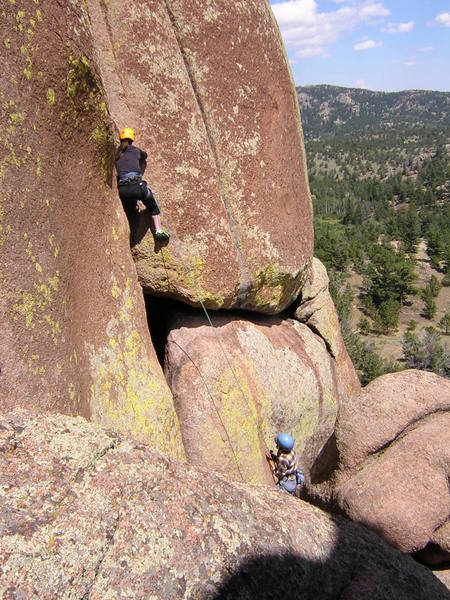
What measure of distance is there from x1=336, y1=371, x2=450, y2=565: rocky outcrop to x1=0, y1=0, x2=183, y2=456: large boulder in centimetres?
269

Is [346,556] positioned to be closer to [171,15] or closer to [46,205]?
[46,205]

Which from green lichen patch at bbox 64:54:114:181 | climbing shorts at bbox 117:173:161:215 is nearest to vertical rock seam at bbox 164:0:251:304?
climbing shorts at bbox 117:173:161:215

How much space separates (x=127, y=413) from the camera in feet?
14.9

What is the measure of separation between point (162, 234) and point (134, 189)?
2.05ft

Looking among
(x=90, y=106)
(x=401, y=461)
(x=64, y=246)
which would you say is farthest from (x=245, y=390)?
(x=90, y=106)

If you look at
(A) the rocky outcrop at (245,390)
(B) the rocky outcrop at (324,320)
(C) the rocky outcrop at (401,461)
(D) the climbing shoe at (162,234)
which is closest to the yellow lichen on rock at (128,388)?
(A) the rocky outcrop at (245,390)

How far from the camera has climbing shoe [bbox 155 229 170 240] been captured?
5258 mm

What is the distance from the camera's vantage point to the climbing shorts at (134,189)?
485cm

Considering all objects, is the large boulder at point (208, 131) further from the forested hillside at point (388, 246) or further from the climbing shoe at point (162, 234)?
the forested hillside at point (388, 246)

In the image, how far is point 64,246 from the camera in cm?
379

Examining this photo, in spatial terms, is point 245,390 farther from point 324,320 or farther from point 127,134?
point 127,134

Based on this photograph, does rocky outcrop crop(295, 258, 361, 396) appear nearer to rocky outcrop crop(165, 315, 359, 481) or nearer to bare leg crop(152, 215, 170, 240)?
rocky outcrop crop(165, 315, 359, 481)

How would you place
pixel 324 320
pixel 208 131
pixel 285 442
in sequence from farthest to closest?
pixel 324 320 → pixel 285 442 → pixel 208 131

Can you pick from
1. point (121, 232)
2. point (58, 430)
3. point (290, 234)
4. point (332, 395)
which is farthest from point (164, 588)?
point (332, 395)
